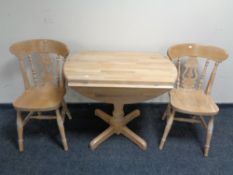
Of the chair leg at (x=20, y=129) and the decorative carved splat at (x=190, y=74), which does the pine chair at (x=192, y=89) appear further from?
the chair leg at (x=20, y=129)

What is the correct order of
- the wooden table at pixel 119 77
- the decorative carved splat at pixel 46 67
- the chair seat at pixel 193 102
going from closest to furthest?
the wooden table at pixel 119 77, the chair seat at pixel 193 102, the decorative carved splat at pixel 46 67

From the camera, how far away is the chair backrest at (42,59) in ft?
6.44

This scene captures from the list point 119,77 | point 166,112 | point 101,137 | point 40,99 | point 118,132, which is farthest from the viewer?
point 166,112

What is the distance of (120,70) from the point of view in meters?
1.72

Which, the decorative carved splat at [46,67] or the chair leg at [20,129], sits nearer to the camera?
the chair leg at [20,129]

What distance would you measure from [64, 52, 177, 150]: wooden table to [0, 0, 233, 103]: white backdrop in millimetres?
188

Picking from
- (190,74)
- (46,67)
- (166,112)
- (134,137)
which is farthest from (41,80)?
(190,74)

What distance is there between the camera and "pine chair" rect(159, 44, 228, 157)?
1.82 metres

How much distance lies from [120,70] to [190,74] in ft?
2.39

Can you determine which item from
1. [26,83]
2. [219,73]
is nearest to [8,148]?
[26,83]

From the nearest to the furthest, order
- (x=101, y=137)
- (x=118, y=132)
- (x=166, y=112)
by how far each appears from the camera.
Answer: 1. (x=101, y=137)
2. (x=118, y=132)
3. (x=166, y=112)

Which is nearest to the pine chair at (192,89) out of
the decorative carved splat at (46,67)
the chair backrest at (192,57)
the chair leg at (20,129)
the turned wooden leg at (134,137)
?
the chair backrest at (192,57)

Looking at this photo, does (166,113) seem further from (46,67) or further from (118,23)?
(46,67)

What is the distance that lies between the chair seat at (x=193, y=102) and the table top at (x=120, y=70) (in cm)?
29
